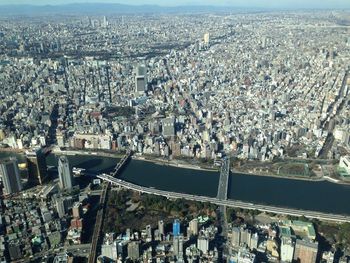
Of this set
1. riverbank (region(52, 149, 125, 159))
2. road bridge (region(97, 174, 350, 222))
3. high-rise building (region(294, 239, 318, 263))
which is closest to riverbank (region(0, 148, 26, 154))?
riverbank (region(52, 149, 125, 159))

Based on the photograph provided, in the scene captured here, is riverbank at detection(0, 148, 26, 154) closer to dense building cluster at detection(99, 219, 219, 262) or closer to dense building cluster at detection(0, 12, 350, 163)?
dense building cluster at detection(0, 12, 350, 163)

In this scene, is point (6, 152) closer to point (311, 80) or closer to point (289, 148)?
point (289, 148)

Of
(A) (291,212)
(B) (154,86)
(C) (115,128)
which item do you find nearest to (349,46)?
(B) (154,86)

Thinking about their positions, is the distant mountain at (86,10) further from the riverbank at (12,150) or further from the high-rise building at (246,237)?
the high-rise building at (246,237)

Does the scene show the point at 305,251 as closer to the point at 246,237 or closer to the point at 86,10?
the point at 246,237

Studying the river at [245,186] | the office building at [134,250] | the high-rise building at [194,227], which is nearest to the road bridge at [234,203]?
the river at [245,186]

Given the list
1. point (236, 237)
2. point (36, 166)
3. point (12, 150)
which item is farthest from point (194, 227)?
point (12, 150)
